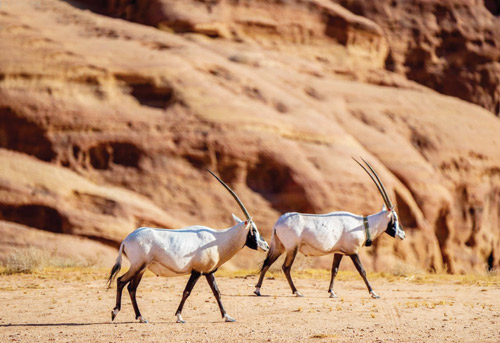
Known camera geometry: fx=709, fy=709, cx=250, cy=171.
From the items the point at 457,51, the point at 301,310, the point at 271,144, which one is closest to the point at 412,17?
the point at 457,51

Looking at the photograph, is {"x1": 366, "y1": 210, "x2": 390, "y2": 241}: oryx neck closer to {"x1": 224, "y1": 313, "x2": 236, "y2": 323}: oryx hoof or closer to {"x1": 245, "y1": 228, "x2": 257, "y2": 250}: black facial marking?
{"x1": 245, "y1": 228, "x2": 257, "y2": 250}: black facial marking

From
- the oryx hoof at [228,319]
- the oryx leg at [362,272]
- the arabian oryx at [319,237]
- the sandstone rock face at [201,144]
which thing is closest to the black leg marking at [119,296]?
the oryx hoof at [228,319]

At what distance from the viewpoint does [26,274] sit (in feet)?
54.6

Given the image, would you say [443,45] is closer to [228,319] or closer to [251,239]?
[251,239]


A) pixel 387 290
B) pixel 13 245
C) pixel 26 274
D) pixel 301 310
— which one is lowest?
pixel 13 245

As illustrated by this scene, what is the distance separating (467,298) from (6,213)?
14.4 m

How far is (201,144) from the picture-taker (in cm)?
2475

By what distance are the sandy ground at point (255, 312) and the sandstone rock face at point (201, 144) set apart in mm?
7546

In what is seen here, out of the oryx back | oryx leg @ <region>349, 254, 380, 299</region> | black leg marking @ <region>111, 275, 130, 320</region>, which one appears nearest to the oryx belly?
black leg marking @ <region>111, 275, 130, 320</region>

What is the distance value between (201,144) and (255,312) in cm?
1401

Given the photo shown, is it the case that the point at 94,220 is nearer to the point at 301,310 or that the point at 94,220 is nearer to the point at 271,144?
the point at 271,144

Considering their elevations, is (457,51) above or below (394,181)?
above

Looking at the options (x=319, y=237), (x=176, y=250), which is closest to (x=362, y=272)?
(x=319, y=237)

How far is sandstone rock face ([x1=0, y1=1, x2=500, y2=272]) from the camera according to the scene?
23109mm
